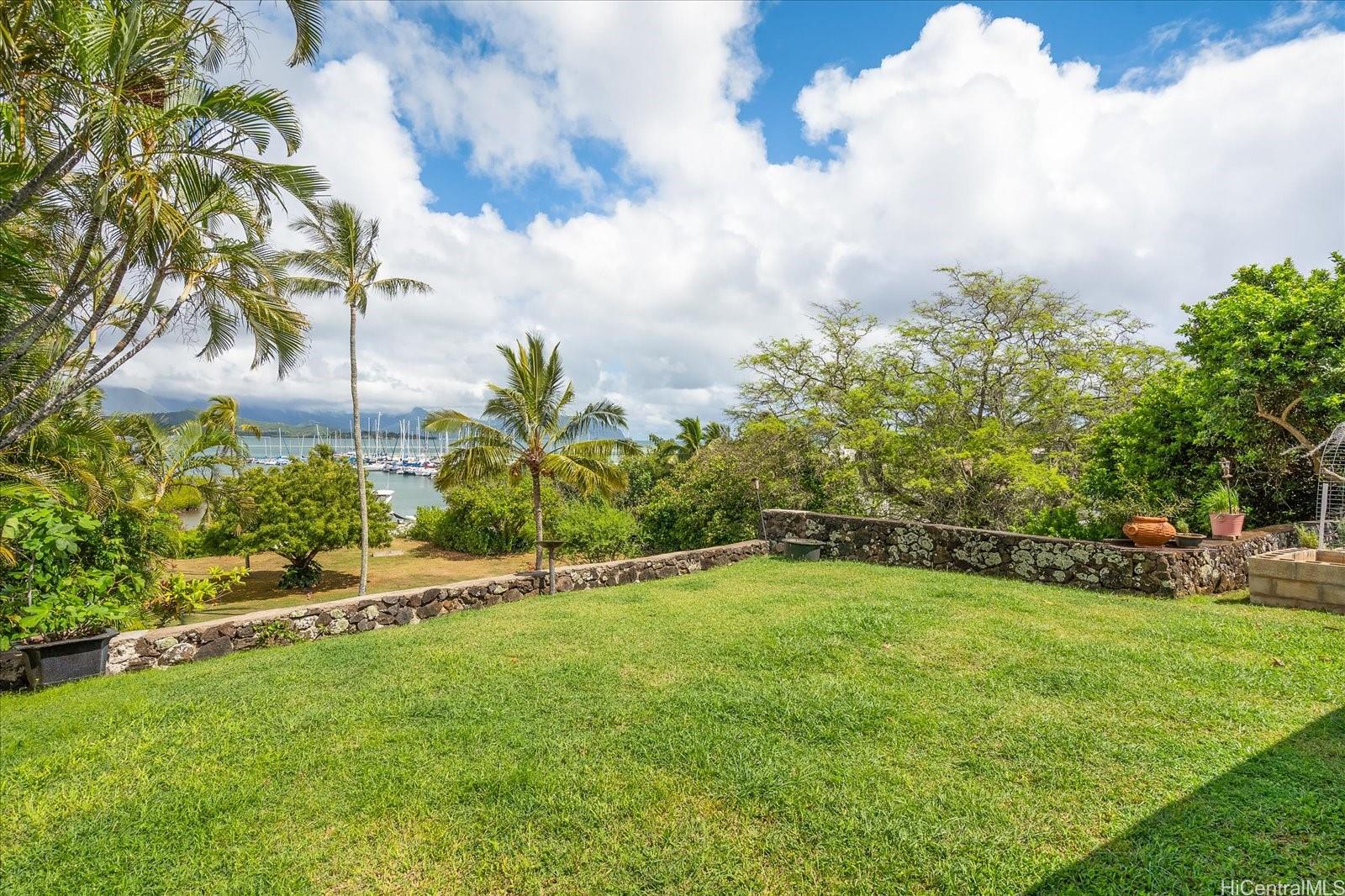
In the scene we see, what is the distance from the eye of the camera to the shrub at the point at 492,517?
22.5 meters

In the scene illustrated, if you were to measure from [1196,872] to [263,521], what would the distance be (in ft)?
61.5

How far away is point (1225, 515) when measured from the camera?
8.16 m

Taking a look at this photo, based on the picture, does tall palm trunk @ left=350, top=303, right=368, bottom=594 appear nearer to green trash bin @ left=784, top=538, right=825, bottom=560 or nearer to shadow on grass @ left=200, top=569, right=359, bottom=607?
shadow on grass @ left=200, top=569, right=359, bottom=607

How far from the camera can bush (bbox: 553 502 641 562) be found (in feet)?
57.6

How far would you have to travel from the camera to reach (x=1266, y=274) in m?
11.0

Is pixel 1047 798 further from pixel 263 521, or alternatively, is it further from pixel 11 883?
pixel 263 521

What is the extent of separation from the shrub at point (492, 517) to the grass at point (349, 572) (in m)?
0.57

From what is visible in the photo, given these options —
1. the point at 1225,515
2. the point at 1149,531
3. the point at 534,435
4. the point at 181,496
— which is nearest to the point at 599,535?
the point at 534,435

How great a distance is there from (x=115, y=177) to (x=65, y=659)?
449 centimetres

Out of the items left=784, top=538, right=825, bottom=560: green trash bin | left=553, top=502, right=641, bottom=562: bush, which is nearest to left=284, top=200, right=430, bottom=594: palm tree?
left=553, top=502, right=641, bottom=562: bush

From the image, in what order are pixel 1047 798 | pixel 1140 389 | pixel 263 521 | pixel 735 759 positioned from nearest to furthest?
pixel 1047 798 < pixel 735 759 < pixel 1140 389 < pixel 263 521

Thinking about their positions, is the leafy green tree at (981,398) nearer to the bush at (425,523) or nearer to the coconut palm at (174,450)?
the coconut palm at (174,450)

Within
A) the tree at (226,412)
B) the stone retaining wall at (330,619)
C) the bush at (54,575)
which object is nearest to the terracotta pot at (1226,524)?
the stone retaining wall at (330,619)

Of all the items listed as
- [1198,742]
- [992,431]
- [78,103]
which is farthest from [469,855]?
[992,431]
